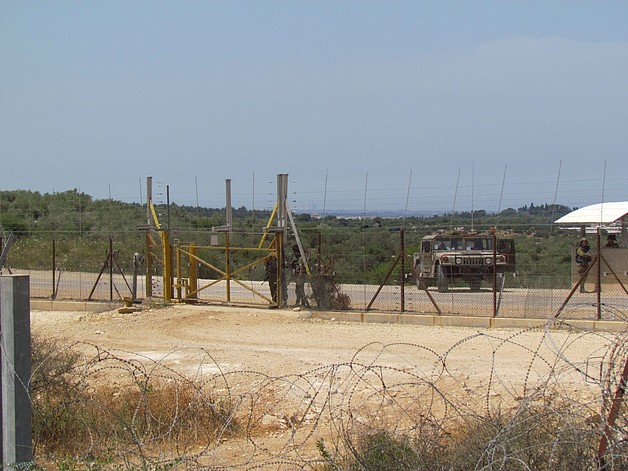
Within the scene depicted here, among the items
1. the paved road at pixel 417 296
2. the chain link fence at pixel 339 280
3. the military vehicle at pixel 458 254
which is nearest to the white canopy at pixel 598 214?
the chain link fence at pixel 339 280

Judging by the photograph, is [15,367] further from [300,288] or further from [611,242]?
[611,242]

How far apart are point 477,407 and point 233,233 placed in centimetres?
1215

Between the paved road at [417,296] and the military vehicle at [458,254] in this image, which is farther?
the military vehicle at [458,254]

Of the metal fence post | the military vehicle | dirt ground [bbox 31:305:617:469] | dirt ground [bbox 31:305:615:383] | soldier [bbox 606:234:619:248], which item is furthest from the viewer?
the military vehicle

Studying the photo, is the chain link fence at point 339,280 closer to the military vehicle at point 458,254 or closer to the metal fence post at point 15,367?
the military vehicle at point 458,254

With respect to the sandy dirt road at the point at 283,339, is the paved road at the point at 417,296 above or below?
above

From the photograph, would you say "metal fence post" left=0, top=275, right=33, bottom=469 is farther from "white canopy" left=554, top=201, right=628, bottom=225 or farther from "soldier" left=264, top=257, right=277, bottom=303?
"white canopy" left=554, top=201, right=628, bottom=225

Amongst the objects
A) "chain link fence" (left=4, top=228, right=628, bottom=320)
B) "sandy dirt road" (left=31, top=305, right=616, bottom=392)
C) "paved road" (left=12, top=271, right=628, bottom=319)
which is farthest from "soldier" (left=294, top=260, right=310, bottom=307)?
"sandy dirt road" (left=31, top=305, right=616, bottom=392)

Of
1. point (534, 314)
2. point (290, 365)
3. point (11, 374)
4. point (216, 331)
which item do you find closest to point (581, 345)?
point (534, 314)

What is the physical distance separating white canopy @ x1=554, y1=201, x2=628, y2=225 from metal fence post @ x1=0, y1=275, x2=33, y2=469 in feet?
60.1

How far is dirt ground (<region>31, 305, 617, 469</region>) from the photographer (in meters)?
10.8

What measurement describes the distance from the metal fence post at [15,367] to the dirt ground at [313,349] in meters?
2.33

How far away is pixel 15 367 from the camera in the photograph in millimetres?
6871

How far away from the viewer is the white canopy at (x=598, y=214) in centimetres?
2367
